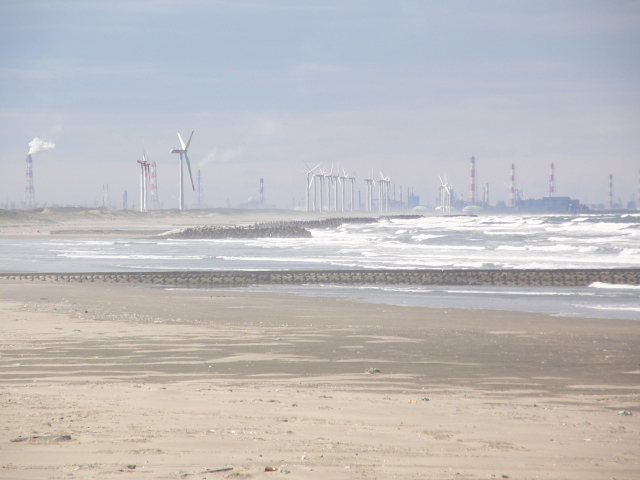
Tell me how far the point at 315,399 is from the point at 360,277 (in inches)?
897

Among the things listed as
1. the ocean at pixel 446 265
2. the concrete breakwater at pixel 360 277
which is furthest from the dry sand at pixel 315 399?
the concrete breakwater at pixel 360 277

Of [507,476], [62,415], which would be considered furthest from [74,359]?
[507,476]

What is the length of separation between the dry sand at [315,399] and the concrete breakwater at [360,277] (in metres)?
12.9

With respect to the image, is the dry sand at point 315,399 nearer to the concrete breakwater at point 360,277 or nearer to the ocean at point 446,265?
the ocean at point 446,265

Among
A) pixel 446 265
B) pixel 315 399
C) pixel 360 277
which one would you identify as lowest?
pixel 446 265

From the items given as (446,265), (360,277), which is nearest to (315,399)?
(360,277)

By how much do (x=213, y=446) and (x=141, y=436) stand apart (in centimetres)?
80

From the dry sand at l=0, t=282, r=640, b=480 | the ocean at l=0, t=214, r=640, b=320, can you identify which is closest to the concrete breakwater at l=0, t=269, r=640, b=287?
the ocean at l=0, t=214, r=640, b=320

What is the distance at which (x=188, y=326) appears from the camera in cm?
1620

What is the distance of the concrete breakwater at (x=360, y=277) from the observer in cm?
3056

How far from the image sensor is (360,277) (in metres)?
31.4

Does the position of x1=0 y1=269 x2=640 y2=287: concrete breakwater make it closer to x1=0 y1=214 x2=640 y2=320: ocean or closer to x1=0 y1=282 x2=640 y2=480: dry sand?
x1=0 y1=214 x2=640 y2=320: ocean

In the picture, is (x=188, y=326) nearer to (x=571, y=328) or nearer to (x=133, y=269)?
(x=571, y=328)

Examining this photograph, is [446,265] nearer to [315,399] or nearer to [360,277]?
[360,277]
